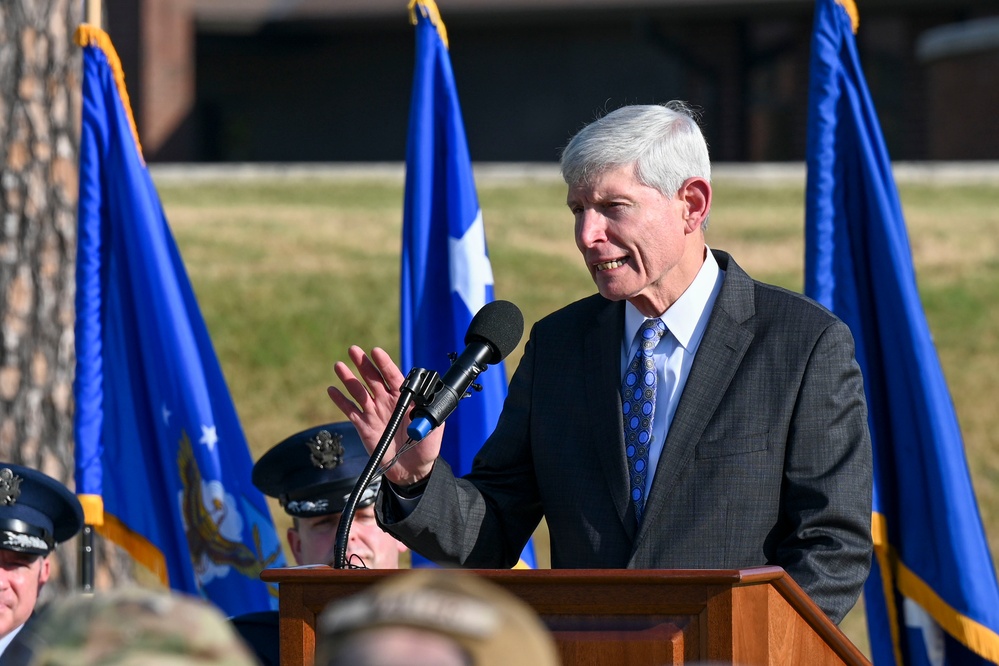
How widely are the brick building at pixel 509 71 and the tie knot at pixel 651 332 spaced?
1632 cm

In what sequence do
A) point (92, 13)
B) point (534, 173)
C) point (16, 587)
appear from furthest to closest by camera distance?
point (534, 173), point (92, 13), point (16, 587)

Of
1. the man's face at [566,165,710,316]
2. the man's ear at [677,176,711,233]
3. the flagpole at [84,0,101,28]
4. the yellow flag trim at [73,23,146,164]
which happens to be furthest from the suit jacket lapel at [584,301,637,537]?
the flagpole at [84,0,101,28]

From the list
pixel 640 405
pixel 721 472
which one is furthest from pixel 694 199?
pixel 721 472

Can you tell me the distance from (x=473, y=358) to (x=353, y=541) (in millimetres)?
Answer: 1559

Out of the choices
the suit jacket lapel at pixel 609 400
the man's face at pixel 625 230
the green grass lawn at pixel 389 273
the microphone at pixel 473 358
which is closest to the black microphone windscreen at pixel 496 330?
the microphone at pixel 473 358

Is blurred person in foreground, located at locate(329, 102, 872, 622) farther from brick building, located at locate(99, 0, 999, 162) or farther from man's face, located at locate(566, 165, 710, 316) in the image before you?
brick building, located at locate(99, 0, 999, 162)

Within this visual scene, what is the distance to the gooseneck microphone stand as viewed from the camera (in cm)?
261

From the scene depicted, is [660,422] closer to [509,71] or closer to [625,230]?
[625,230]

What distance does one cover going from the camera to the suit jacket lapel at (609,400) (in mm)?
2990

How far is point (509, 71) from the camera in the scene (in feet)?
72.0

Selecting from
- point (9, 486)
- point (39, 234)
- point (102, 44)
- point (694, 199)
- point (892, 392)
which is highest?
point (102, 44)

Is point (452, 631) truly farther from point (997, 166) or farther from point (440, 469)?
point (997, 166)

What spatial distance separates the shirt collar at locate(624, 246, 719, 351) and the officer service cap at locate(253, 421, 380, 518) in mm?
1307

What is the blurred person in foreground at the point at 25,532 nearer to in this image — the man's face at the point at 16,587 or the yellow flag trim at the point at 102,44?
the man's face at the point at 16,587
